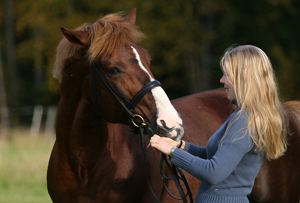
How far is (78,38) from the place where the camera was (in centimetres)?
273

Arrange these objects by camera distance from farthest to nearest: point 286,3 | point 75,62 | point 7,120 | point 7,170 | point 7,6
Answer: point 7,6 < point 7,120 < point 286,3 < point 7,170 < point 75,62

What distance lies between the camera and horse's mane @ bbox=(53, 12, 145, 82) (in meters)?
2.64

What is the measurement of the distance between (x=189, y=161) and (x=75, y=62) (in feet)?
4.27

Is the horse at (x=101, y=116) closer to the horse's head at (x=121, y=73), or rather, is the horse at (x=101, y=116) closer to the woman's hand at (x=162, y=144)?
the horse's head at (x=121, y=73)

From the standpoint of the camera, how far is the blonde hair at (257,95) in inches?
84.8

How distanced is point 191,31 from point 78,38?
45.8 ft

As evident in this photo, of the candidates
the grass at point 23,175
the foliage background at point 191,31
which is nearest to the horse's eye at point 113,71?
the grass at point 23,175

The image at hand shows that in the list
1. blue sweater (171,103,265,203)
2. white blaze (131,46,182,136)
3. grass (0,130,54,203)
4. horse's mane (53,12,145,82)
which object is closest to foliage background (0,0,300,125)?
grass (0,130,54,203)

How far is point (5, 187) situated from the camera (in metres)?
7.14

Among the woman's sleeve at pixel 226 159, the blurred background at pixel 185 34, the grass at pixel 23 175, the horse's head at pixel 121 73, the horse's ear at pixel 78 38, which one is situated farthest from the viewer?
the blurred background at pixel 185 34

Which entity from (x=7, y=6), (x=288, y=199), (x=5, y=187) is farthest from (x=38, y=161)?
(x=7, y=6)

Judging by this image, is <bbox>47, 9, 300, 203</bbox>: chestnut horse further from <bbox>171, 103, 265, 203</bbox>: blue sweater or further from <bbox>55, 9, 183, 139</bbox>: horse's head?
<bbox>171, 103, 265, 203</bbox>: blue sweater

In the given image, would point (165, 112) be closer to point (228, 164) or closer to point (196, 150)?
point (196, 150)

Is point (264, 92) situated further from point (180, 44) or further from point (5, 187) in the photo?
point (180, 44)
